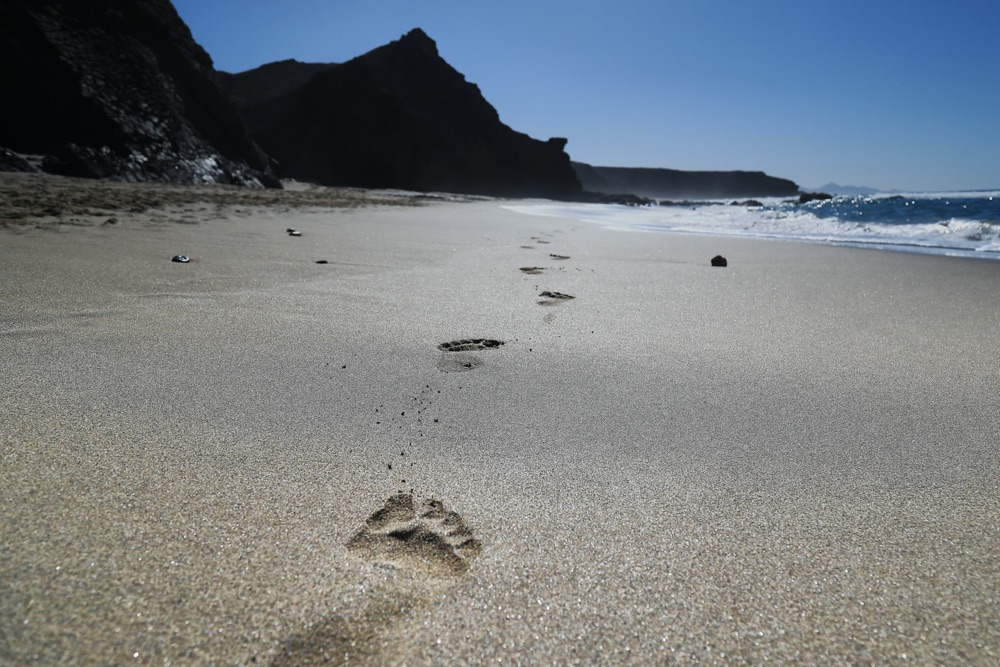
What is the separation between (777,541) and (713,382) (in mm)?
649

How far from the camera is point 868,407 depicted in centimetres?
122

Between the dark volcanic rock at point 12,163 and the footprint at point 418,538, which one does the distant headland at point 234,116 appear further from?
the footprint at point 418,538

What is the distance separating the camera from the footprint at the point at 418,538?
70cm

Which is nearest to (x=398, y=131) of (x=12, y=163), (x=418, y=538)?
(x=12, y=163)

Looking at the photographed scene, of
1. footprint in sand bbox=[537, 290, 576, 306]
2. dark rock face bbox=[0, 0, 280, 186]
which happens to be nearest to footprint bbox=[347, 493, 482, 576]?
footprint in sand bbox=[537, 290, 576, 306]

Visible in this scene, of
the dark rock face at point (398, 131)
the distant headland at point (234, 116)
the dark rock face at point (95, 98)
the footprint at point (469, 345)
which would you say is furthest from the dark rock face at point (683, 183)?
the footprint at point (469, 345)

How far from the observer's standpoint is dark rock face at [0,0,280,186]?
972 cm

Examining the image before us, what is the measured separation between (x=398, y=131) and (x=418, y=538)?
116ft

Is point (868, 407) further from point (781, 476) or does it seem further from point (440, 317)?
point (440, 317)

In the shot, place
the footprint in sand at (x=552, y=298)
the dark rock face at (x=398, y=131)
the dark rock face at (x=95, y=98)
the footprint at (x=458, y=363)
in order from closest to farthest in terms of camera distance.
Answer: the footprint at (x=458, y=363) < the footprint in sand at (x=552, y=298) < the dark rock face at (x=95, y=98) < the dark rock face at (x=398, y=131)

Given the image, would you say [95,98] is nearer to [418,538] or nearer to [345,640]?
[418,538]

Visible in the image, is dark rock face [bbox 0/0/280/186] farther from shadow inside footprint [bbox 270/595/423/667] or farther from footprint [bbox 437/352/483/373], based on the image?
shadow inside footprint [bbox 270/595/423/667]

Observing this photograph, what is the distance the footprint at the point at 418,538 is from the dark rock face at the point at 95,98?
10200mm

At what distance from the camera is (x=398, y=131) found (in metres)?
32.5
